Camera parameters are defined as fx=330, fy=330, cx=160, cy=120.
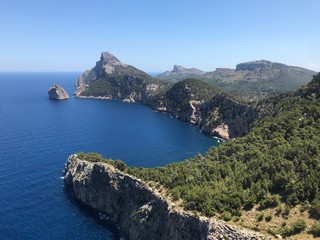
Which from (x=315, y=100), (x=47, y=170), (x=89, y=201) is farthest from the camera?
(x=47, y=170)

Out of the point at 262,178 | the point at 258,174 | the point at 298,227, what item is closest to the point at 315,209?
the point at 298,227

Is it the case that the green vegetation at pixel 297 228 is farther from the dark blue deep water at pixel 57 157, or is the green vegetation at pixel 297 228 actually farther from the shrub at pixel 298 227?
the dark blue deep water at pixel 57 157

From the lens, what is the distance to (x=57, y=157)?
127375 mm

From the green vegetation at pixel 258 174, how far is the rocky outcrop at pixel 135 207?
2878 mm

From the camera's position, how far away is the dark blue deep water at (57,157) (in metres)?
80.5

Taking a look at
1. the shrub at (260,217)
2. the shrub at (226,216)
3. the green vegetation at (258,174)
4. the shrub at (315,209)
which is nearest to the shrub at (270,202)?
the green vegetation at (258,174)

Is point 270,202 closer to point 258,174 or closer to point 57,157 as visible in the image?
point 258,174

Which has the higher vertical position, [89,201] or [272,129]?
[272,129]

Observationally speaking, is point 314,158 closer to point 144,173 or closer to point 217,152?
point 217,152

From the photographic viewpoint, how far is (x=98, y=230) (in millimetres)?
79750

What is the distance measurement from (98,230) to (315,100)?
7755cm

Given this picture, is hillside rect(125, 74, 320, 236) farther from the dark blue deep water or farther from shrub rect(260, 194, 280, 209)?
the dark blue deep water

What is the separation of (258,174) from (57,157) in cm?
8373

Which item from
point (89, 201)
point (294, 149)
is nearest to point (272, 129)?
point (294, 149)
